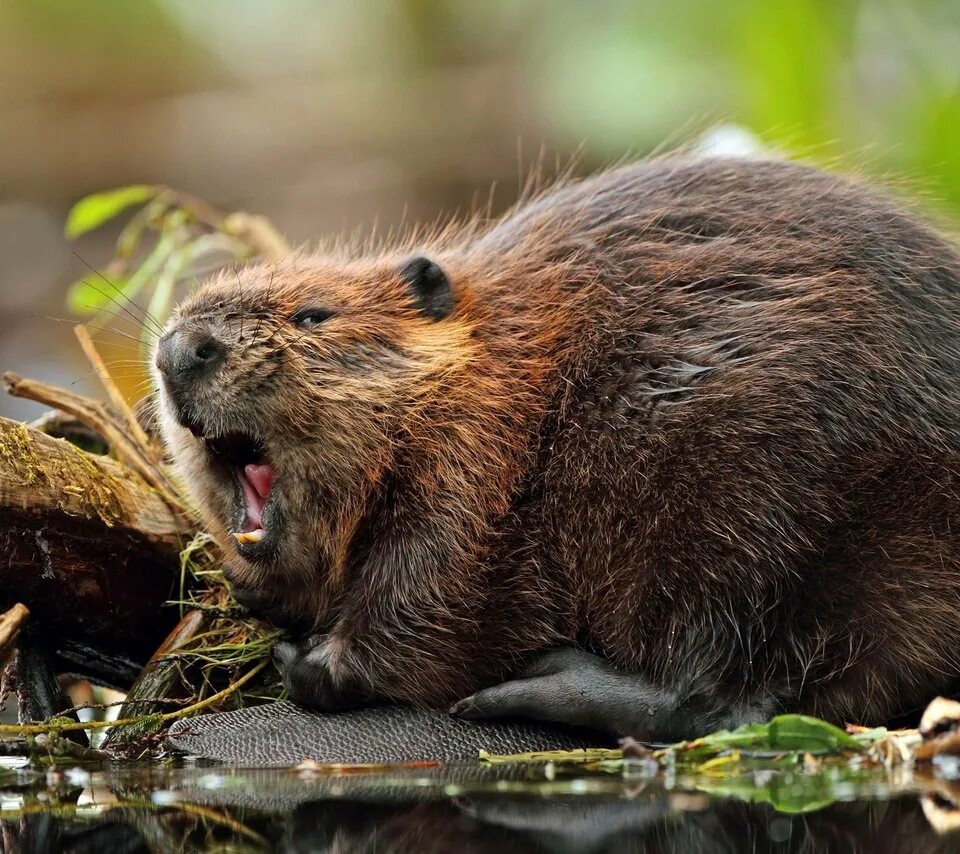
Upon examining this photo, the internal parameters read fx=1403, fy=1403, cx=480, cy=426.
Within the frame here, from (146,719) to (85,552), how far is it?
53 centimetres

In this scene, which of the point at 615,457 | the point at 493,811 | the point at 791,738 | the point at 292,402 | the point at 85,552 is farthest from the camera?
the point at 85,552

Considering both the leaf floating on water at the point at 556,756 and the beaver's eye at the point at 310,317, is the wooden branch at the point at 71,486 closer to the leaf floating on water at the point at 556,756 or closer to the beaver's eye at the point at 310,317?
the beaver's eye at the point at 310,317

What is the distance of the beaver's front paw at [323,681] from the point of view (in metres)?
3.83

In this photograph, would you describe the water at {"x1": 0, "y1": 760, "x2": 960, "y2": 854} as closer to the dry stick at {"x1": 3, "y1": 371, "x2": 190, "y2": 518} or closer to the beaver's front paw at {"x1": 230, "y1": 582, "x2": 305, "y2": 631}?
the beaver's front paw at {"x1": 230, "y1": 582, "x2": 305, "y2": 631}

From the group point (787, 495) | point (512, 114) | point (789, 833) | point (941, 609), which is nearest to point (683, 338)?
point (787, 495)

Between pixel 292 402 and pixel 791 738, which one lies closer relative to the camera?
pixel 791 738

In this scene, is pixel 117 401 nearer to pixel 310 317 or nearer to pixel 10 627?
pixel 310 317

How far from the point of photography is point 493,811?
2.77 metres

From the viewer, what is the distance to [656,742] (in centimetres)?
364

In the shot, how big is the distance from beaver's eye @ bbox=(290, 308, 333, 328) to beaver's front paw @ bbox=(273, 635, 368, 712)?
0.91 meters

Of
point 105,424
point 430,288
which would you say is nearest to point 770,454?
point 430,288

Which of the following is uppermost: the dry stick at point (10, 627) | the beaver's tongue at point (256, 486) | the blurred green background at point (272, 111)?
the beaver's tongue at point (256, 486)

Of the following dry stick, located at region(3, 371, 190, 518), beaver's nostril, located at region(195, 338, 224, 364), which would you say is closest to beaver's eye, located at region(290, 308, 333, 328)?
beaver's nostril, located at region(195, 338, 224, 364)

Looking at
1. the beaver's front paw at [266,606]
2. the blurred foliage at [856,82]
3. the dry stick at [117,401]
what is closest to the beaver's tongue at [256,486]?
the beaver's front paw at [266,606]
